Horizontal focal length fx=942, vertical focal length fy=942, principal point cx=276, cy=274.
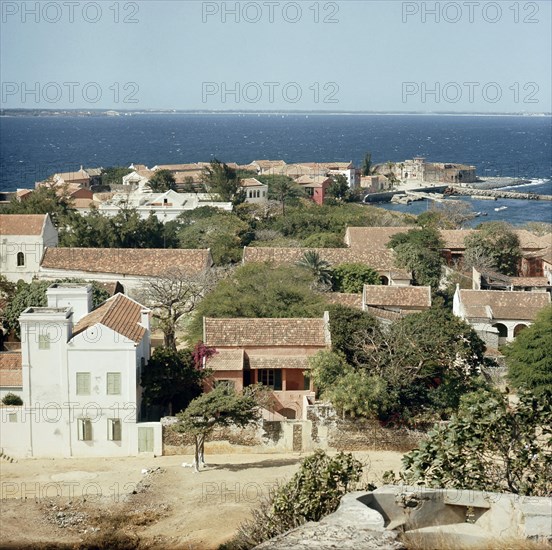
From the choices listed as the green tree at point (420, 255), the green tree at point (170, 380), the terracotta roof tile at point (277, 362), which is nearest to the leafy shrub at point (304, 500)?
the green tree at point (170, 380)

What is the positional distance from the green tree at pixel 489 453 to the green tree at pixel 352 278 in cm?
2394

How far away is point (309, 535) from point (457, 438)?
6170 mm

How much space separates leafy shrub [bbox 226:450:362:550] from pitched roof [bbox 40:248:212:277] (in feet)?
84.6

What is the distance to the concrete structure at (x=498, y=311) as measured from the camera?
36.2 m

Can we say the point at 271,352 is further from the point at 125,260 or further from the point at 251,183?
the point at 251,183

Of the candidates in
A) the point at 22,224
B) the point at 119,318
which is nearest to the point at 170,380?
the point at 119,318

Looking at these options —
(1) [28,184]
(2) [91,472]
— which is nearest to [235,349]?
(2) [91,472]

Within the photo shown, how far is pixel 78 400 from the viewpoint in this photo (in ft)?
86.5

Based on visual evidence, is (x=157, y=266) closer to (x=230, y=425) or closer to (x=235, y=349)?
(x=235, y=349)

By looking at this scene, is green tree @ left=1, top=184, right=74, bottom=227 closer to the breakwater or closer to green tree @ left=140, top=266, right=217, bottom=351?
green tree @ left=140, top=266, right=217, bottom=351

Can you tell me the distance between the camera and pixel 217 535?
20156mm

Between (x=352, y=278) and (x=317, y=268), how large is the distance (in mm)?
1944

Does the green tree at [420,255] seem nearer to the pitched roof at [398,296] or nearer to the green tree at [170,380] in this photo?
the pitched roof at [398,296]

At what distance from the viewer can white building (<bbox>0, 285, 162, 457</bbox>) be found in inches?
1033
